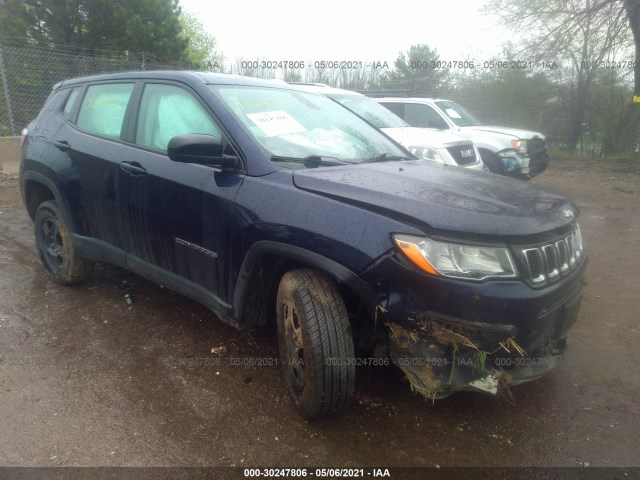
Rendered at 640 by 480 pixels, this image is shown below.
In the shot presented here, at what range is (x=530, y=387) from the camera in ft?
9.20

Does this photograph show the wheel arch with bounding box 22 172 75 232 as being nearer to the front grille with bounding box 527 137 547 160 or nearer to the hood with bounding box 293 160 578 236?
the hood with bounding box 293 160 578 236

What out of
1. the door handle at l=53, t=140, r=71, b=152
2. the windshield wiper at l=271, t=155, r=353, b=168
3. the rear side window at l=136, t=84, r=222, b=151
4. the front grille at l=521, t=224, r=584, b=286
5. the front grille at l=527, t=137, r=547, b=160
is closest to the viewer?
the front grille at l=521, t=224, r=584, b=286

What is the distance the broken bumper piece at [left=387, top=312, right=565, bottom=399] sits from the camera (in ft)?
6.64

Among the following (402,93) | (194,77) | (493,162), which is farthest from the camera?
(402,93)

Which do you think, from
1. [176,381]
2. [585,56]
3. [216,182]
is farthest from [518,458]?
[585,56]

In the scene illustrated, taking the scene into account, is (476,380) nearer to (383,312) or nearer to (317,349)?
(383,312)

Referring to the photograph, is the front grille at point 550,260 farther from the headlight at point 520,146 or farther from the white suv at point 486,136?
the headlight at point 520,146

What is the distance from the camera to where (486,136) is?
8.70 meters

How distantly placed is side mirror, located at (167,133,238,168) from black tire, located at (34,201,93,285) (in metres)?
1.82

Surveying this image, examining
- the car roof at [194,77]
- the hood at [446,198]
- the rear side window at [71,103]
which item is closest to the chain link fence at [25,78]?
the rear side window at [71,103]

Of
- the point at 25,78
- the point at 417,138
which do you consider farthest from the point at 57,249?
the point at 25,78

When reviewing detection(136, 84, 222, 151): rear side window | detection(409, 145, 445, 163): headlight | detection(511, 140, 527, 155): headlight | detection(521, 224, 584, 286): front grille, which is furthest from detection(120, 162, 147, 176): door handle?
detection(511, 140, 527, 155): headlight

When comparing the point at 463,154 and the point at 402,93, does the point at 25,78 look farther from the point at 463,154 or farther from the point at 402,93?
the point at 402,93

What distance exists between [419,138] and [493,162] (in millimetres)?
2261
